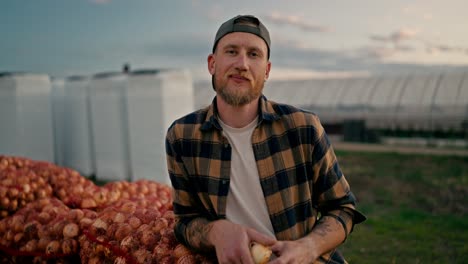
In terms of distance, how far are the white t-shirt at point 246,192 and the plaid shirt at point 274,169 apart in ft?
0.11

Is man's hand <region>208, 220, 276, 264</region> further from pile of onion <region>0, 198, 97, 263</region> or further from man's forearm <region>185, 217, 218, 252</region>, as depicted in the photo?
pile of onion <region>0, 198, 97, 263</region>

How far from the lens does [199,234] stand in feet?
6.52

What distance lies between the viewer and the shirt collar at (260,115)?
2.03 metres

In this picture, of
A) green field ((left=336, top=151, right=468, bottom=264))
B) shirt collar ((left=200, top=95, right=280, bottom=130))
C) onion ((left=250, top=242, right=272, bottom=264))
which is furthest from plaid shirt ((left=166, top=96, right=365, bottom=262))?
green field ((left=336, top=151, right=468, bottom=264))

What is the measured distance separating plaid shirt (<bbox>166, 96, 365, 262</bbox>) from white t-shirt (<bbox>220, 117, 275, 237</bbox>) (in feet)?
0.11

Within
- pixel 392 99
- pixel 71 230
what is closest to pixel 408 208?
pixel 71 230

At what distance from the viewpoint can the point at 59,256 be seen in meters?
2.74

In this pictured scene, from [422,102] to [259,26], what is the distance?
13890 millimetres

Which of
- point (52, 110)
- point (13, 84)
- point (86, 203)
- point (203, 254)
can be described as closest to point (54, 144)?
point (52, 110)

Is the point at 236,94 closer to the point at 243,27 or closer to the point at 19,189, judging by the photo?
the point at 243,27

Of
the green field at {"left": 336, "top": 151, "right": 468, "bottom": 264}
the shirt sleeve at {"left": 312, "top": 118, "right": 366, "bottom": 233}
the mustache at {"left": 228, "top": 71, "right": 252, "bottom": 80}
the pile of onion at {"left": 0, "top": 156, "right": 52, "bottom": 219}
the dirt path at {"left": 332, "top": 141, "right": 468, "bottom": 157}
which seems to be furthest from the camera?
the dirt path at {"left": 332, "top": 141, "right": 468, "bottom": 157}

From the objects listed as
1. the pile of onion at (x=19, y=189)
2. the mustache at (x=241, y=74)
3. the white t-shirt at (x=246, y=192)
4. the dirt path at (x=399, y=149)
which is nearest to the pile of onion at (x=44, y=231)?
the pile of onion at (x=19, y=189)

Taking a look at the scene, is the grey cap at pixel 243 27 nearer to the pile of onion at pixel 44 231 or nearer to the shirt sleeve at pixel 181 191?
the shirt sleeve at pixel 181 191

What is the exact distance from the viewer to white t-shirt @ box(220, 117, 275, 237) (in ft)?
6.64
